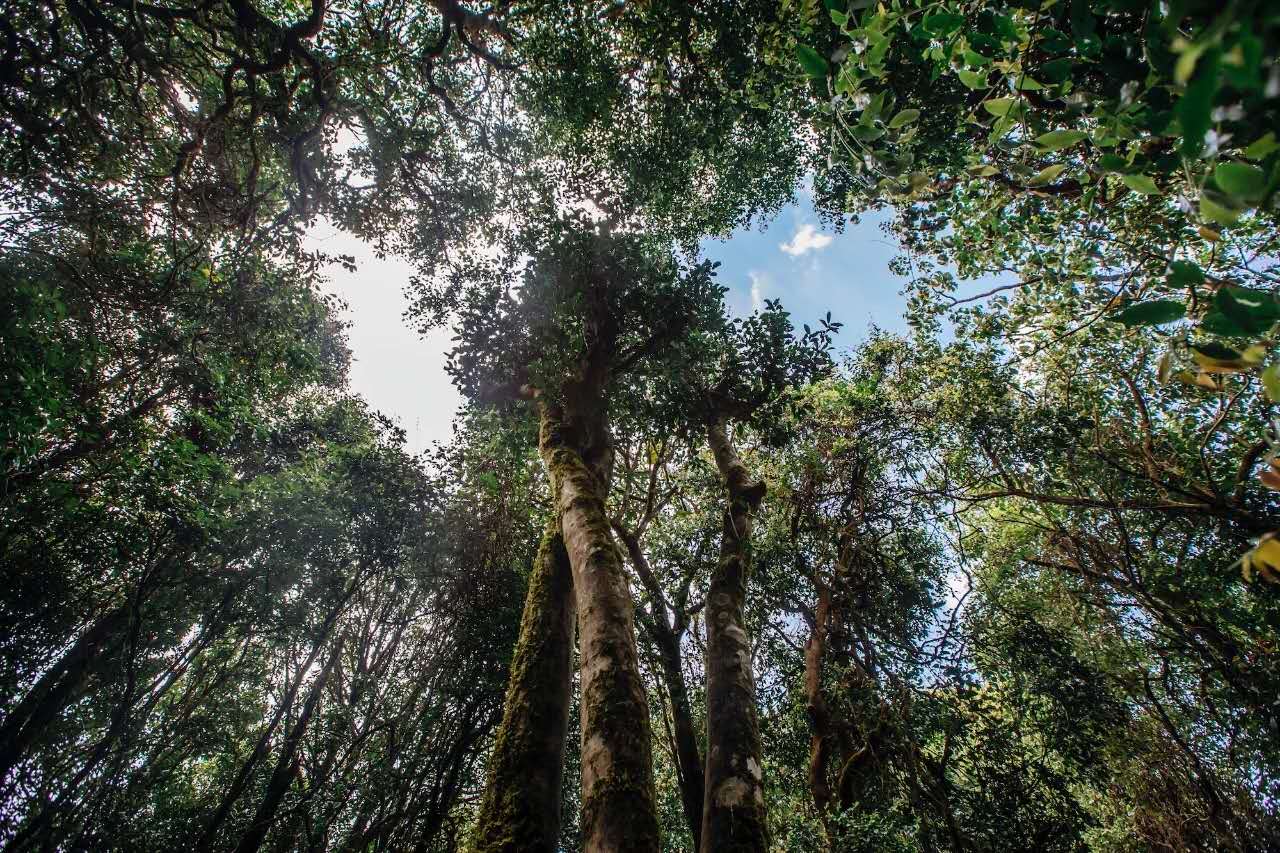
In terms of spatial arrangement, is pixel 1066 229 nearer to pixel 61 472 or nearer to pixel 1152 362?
pixel 1152 362

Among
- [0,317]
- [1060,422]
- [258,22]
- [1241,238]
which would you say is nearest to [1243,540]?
[1060,422]

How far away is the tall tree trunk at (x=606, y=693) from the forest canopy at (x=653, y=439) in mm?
37

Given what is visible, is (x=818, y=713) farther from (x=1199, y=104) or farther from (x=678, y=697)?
(x=1199, y=104)

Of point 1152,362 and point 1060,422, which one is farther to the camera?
point 1060,422

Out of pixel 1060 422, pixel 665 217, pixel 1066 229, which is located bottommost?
pixel 1060 422

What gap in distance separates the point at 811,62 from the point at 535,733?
148 inches

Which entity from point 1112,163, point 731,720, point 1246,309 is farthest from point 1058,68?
point 731,720

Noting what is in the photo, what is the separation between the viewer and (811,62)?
53.0 inches

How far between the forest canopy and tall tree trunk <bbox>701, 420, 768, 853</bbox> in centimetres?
2

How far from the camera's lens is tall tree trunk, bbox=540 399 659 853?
2.41 meters

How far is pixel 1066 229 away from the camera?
5.23 m

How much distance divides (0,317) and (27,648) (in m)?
10.1

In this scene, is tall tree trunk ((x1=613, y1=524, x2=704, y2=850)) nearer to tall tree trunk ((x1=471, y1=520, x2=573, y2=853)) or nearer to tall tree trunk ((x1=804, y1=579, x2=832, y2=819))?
tall tree trunk ((x1=804, y1=579, x2=832, y2=819))

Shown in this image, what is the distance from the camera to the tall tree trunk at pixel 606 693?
241 cm
